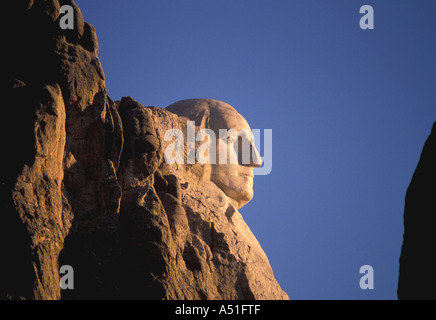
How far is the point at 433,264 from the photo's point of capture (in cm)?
1555

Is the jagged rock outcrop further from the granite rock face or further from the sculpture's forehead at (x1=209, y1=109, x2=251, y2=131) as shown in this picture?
the sculpture's forehead at (x1=209, y1=109, x2=251, y2=131)

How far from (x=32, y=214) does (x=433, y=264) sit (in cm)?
830

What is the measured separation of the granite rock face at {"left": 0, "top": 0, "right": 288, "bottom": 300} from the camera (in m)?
18.4

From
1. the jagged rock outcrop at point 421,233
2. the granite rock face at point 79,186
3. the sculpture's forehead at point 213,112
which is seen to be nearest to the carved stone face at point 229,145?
the sculpture's forehead at point 213,112

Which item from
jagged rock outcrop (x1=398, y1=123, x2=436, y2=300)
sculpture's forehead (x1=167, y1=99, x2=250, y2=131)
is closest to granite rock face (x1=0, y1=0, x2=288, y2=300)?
sculpture's forehead (x1=167, y1=99, x2=250, y2=131)

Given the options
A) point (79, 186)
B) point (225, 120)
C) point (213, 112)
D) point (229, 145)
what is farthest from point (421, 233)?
point (213, 112)

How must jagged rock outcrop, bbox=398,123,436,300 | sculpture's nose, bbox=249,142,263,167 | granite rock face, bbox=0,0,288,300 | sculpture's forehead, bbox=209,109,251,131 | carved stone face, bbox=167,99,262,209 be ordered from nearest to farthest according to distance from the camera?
jagged rock outcrop, bbox=398,123,436,300 → granite rock face, bbox=0,0,288,300 → carved stone face, bbox=167,99,262,209 → sculpture's forehead, bbox=209,109,251,131 → sculpture's nose, bbox=249,142,263,167

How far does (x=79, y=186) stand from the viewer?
67.5 feet

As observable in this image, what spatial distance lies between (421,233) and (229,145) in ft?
41.9

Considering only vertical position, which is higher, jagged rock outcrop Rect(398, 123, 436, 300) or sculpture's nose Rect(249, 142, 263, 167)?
sculpture's nose Rect(249, 142, 263, 167)

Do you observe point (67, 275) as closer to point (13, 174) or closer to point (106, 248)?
point (106, 248)

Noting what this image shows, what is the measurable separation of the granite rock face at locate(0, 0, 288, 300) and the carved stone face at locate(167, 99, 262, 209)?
4.58 m

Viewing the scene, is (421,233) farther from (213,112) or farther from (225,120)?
(213,112)
